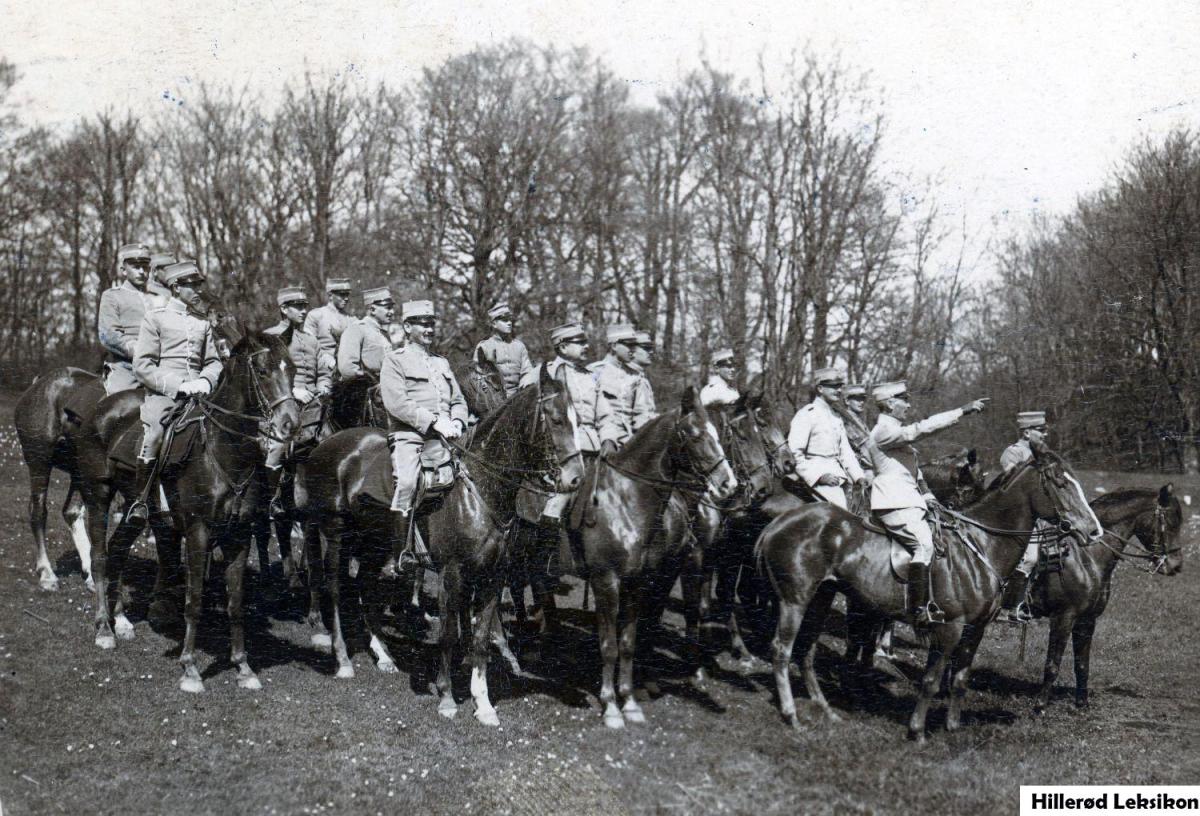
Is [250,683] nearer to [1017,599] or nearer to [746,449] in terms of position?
[746,449]

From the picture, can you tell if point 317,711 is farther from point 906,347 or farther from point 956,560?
point 906,347

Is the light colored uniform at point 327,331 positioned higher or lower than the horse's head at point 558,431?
higher

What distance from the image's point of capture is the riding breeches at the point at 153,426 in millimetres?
7898

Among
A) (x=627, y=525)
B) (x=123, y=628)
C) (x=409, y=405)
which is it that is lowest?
(x=123, y=628)

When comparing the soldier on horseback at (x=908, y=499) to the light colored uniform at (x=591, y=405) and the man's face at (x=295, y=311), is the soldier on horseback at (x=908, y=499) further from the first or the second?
the man's face at (x=295, y=311)

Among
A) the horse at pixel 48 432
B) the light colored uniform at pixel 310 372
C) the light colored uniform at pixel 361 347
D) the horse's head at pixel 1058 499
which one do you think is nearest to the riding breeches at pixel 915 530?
the horse's head at pixel 1058 499

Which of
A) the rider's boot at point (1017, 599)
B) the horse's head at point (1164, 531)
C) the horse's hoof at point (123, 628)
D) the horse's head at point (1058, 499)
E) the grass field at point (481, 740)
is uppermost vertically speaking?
the horse's head at point (1058, 499)

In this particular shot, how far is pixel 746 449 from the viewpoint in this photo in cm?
912

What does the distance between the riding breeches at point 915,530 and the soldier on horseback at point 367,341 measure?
18.0 ft

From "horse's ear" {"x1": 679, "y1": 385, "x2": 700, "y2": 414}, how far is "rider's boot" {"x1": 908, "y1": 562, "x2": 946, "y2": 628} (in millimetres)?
2329

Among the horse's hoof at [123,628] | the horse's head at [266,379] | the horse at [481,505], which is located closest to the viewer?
the horse at [481,505]

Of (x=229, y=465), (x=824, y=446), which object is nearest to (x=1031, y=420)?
(x=824, y=446)

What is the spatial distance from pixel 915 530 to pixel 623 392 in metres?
3.39

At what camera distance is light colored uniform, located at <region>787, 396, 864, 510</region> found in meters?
9.56
